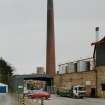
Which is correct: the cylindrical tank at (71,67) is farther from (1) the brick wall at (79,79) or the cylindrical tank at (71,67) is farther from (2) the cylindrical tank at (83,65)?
(2) the cylindrical tank at (83,65)

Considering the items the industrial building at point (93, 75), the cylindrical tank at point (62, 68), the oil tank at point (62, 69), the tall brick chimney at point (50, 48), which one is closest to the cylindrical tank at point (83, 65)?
the industrial building at point (93, 75)

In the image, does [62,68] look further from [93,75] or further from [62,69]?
[93,75]

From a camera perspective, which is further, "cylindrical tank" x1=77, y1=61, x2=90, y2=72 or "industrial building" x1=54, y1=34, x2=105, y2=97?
"cylindrical tank" x1=77, y1=61, x2=90, y2=72

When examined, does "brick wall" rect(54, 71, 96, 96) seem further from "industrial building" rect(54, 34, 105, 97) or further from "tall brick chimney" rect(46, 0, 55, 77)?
"tall brick chimney" rect(46, 0, 55, 77)

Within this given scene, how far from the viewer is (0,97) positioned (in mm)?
21281

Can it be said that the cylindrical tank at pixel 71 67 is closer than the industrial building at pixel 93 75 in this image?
No

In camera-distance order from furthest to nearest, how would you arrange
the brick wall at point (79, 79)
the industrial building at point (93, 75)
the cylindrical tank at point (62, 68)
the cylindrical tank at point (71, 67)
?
the cylindrical tank at point (62, 68)
the cylindrical tank at point (71, 67)
the brick wall at point (79, 79)
the industrial building at point (93, 75)

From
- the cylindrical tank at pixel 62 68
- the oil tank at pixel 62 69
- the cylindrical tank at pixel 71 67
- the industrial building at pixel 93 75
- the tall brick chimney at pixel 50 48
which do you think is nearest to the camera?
the industrial building at pixel 93 75

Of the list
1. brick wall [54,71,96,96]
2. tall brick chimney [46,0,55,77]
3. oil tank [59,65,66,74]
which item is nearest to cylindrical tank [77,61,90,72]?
brick wall [54,71,96,96]

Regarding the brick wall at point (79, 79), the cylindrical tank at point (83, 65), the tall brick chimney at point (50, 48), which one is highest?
the tall brick chimney at point (50, 48)

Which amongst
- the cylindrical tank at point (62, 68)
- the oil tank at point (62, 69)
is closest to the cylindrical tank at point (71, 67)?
the cylindrical tank at point (62, 68)

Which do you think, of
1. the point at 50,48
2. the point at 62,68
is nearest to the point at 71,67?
the point at 62,68

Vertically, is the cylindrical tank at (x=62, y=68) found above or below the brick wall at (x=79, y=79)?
above

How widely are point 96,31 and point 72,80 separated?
13116 millimetres
